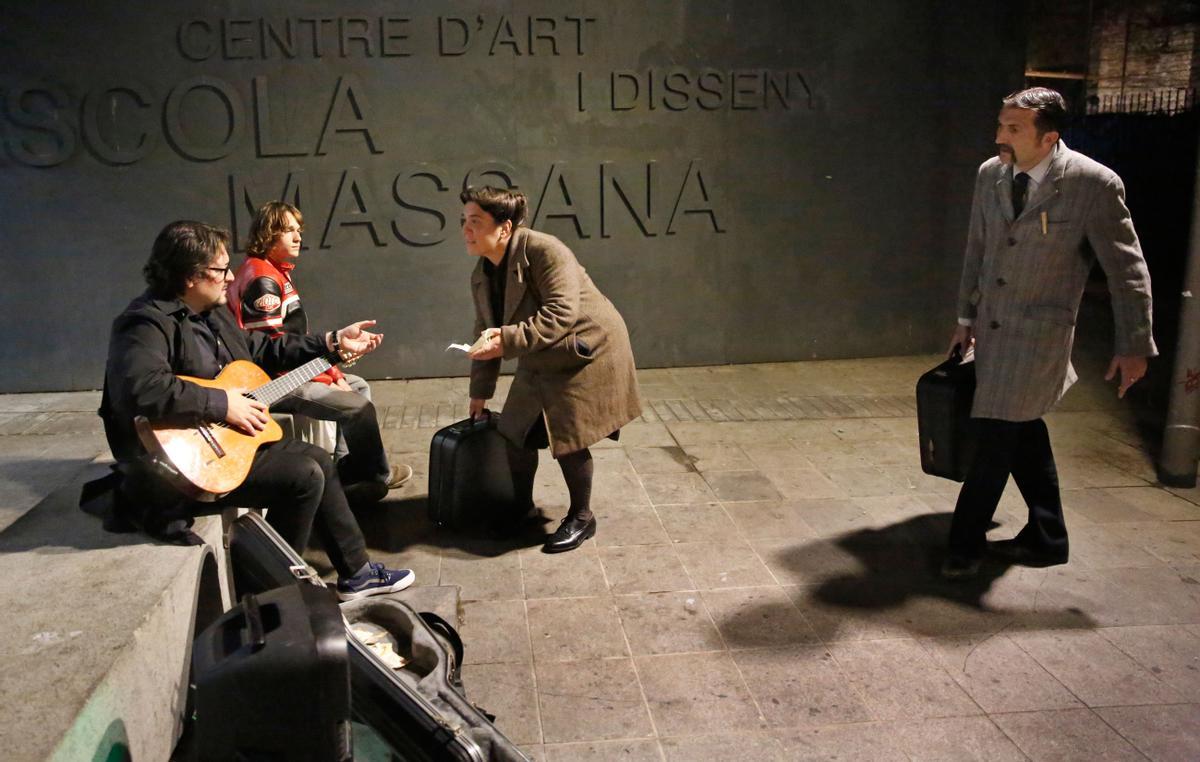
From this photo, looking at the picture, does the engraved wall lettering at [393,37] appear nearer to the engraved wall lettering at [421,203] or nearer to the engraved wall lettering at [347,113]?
the engraved wall lettering at [347,113]

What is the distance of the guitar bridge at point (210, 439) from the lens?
127 inches

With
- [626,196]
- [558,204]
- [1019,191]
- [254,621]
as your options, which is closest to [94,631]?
[254,621]

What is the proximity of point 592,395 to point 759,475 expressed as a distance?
1.60m

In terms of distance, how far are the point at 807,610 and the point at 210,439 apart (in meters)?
2.37

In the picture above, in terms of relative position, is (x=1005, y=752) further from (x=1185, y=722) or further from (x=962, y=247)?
(x=962, y=247)

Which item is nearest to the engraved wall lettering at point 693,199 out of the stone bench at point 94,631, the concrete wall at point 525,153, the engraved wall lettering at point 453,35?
the concrete wall at point 525,153

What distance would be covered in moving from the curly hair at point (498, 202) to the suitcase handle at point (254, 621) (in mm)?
2216

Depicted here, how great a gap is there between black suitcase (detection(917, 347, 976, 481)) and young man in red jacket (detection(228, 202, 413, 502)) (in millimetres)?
2560

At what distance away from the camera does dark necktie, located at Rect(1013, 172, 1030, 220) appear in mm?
3928

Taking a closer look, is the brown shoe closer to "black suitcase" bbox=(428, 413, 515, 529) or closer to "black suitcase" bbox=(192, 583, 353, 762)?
"black suitcase" bbox=(428, 413, 515, 529)

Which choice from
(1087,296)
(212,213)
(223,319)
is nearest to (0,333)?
(212,213)

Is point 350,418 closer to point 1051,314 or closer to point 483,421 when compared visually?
point 483,421

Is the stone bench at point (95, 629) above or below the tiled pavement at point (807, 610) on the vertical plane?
above

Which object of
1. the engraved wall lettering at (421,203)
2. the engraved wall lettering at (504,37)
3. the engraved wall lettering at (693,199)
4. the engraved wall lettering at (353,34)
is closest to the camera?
the engraved wall lettering at (353,34)
